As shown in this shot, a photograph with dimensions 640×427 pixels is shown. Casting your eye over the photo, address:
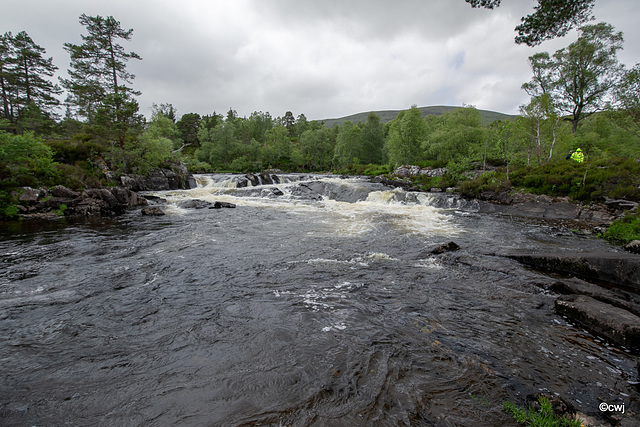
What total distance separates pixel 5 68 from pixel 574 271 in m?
61.1

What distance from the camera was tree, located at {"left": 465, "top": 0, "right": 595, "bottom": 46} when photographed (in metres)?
9.73

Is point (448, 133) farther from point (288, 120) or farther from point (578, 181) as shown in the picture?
point (288, 120)

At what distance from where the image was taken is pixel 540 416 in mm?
3217

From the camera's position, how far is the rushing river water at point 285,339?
11.9 ft

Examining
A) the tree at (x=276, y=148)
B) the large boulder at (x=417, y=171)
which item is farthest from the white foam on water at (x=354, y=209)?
the tree at (x=276, y=148)

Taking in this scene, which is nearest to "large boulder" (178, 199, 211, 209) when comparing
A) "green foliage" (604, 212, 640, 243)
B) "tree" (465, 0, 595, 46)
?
"tree" (465, 0, 595, 46)

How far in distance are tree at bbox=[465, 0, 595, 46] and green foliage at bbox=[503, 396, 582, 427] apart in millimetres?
12784

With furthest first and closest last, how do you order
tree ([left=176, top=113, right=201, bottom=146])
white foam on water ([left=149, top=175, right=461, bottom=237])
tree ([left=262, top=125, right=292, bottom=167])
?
tree ([left=176, top=113, right=201, bottom=146])
tree ([left=262, top=125, right=292, bottom=167])
white foam on water ([left=149, top=175, right=461, bottom=237])

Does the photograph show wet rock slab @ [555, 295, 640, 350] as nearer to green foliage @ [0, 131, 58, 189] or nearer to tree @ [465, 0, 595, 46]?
tree @ [465, 0, 595, 46]

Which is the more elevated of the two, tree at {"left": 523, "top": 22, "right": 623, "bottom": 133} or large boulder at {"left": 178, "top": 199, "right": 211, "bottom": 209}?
tree at {"left": 523, "top": 22, "right": 623, "bottom": 133}

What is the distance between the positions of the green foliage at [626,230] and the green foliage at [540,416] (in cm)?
1422

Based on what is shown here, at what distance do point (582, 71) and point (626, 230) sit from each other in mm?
28670

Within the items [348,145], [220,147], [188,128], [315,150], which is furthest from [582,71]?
[188,128]

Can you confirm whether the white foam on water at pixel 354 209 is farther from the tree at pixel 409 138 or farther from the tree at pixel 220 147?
the tree at pixel 220 147
